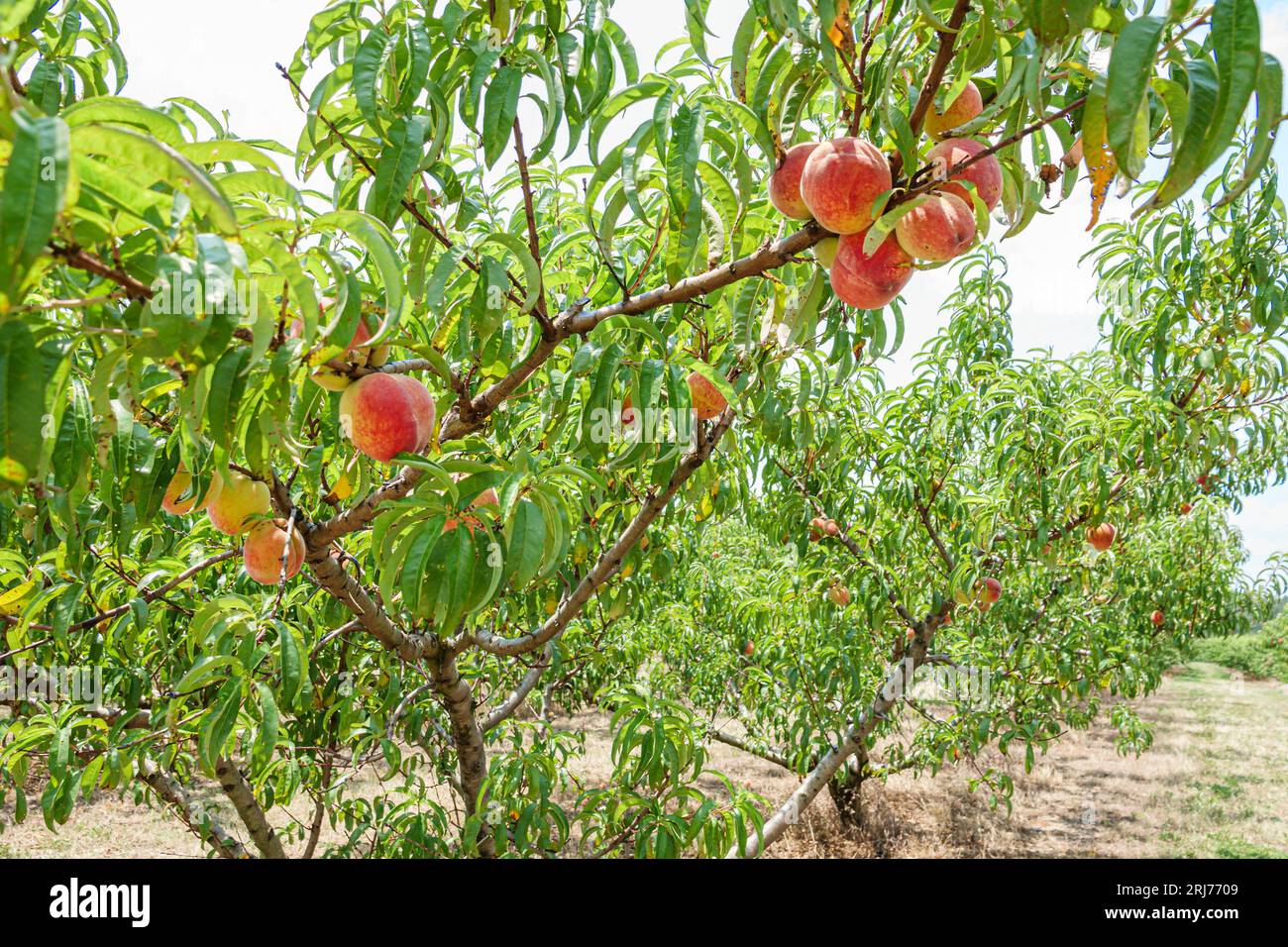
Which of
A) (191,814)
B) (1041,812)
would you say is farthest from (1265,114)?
(1041,812)

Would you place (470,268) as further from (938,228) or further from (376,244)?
(938,228)

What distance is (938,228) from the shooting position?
85 cm

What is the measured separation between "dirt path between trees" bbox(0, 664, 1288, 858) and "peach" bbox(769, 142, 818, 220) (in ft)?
16.8

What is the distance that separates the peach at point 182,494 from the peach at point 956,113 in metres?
1.09

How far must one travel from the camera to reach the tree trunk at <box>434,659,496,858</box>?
2.08 metres

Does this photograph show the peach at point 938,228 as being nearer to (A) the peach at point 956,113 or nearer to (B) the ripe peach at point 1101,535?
(A) the peach at point 956,113

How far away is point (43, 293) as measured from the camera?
1520 millimetres

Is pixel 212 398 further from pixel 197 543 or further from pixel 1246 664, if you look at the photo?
pixel 1246 664

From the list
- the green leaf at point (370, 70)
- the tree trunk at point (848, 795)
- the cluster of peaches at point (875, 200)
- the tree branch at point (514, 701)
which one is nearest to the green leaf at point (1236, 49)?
the cluster of peaches at point (875, 200)

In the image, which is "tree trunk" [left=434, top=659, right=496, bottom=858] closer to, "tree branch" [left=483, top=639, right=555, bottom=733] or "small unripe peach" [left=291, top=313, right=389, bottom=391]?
"tree branch" [left=483, top=639, right=555, bottom=733]

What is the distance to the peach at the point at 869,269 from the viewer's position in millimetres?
910

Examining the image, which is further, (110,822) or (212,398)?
(110,822)
